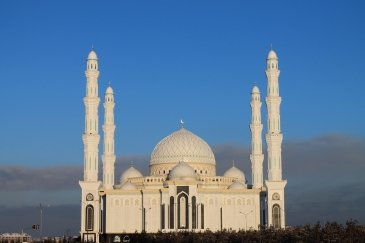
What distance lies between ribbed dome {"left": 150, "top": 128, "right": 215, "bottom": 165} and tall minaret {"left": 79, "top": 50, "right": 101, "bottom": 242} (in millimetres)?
12726

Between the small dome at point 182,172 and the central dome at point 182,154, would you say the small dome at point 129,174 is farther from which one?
the small dome at point 182,172

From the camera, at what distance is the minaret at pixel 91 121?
100688 mm

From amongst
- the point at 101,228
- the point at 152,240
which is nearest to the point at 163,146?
the point at 101,228

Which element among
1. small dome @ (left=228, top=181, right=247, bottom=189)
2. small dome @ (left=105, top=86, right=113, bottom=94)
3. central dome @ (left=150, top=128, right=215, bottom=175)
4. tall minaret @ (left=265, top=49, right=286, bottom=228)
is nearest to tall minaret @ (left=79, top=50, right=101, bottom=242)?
small dome @ (left=105, top=86, right=113, bottom=94)

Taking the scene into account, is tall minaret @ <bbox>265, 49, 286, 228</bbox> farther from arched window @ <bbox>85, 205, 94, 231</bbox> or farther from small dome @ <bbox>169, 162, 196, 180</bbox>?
arched window @ <bbox>85, 205, 94, 231</bbox>

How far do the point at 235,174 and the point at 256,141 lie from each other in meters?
8.63

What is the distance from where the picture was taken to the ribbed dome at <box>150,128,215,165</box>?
111 meters

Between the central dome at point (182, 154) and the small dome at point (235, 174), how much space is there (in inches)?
101

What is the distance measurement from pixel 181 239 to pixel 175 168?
71.9ft

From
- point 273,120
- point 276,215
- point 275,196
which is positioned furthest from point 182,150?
point 276,215

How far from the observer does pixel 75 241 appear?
102m

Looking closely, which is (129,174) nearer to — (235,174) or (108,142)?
(108,142)

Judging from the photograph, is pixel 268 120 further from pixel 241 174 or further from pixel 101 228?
pixel 101 228

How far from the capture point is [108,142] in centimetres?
10762
